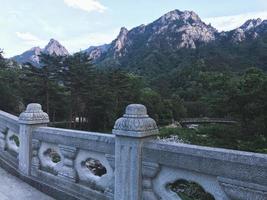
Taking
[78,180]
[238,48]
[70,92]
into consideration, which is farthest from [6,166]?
[238,48]

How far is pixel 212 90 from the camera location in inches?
1142

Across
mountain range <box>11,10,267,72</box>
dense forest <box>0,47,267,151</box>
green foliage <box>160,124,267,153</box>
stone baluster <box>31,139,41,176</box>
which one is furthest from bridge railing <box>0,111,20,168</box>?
mountain range <box>11,10,267,72</box>

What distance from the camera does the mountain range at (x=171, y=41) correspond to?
132775mm

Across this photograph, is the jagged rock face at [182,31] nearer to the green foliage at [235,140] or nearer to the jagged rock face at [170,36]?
the jagged rock face at [170,36]

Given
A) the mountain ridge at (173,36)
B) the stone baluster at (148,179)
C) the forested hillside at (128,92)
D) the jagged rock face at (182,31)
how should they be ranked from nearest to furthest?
1. the stone baluster at (148,179)
2. the forested hillside at (128,92)
3. the mountain ridge at (173,36)
4. the jagged rock face at (182,31)

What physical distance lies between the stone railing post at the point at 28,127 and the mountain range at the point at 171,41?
111734 mm

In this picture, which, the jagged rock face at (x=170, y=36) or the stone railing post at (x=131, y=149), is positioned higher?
the jagged rock face at (x=170, y=36)

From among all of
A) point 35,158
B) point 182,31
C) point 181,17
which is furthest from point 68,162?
point 181,17

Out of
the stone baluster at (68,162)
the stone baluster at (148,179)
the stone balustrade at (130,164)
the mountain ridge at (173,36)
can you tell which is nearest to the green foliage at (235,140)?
the stone balustrade at (130,164)

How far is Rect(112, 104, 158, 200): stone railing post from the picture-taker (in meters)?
3.43

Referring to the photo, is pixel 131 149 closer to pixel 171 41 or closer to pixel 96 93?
pixel 96 93

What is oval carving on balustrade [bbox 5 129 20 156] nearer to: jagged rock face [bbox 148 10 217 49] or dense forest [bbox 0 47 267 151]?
dense forest [bbox 0 47 267 151]

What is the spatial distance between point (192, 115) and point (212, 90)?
48612 millimetres

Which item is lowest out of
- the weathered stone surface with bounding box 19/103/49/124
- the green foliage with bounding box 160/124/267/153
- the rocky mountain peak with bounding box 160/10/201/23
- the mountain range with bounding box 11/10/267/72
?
the green foliage with bounding box 160/124/267/153
